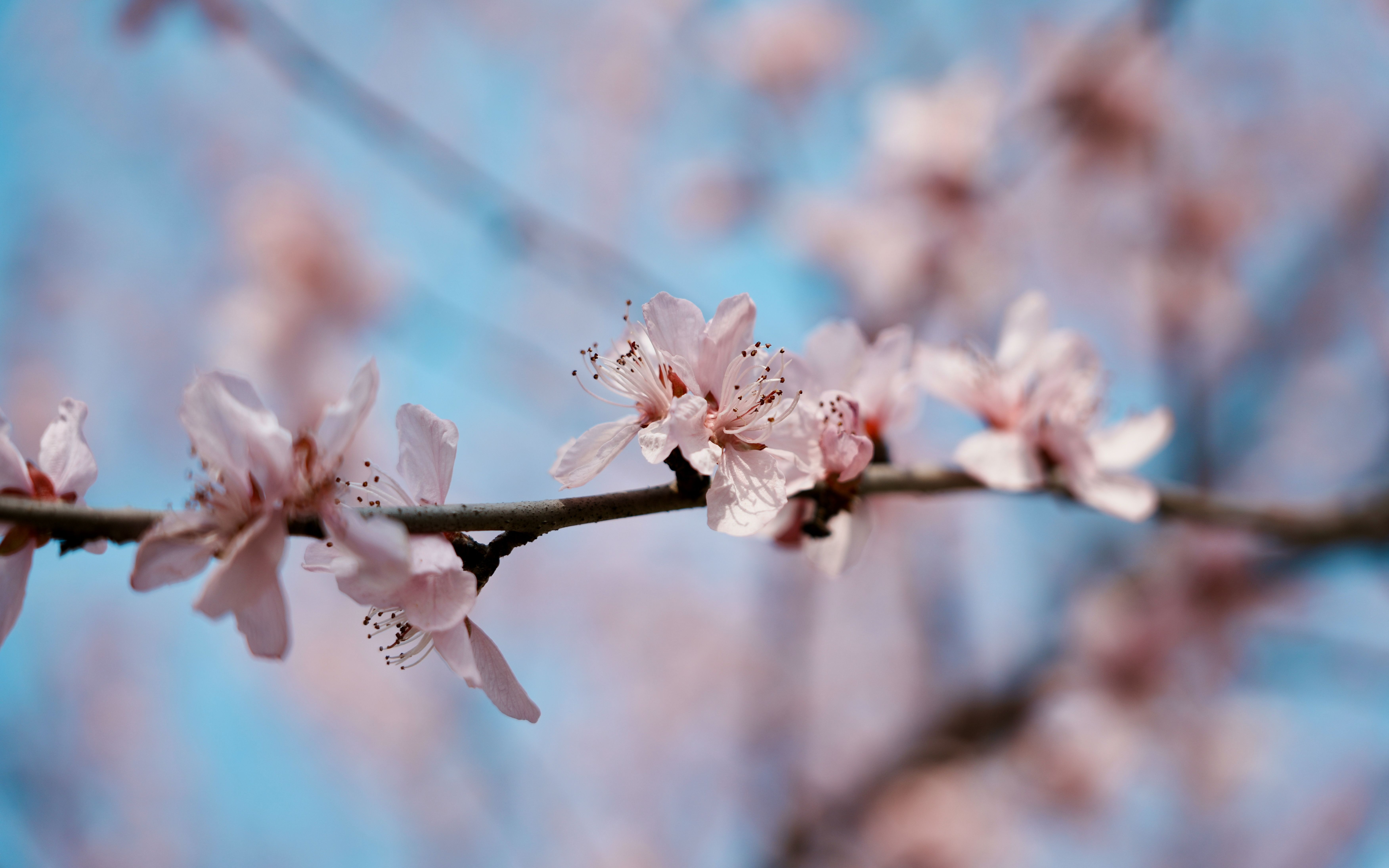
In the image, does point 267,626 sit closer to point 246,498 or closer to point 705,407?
point 246,498

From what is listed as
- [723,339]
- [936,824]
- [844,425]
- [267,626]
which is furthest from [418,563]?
[936,824]

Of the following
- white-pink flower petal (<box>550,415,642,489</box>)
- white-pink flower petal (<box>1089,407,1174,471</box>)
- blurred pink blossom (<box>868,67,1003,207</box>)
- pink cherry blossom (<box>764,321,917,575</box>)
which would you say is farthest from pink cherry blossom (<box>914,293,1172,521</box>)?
blurred pink blossom (<box>868,67,1003,207</box>)

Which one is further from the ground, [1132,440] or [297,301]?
[297,301]

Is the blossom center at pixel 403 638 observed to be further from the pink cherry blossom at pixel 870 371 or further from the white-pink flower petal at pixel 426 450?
the pink cherry blossom at pixel 870 371

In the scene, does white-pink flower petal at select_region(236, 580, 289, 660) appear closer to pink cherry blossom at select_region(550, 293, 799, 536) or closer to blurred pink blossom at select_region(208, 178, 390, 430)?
pink cherry blossom at select_region(550, 293, 799, 536)

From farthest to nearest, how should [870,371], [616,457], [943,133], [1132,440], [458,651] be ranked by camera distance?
[943,133]
[1132,440]
[870,371]
[616,457]
[458,651]

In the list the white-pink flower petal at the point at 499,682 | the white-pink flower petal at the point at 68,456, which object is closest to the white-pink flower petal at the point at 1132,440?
the white-pink flower petal at the point at 499,682

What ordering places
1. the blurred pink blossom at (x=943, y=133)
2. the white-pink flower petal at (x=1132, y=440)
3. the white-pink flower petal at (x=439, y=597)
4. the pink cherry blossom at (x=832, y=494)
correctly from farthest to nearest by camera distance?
the blurred pink blossom at (x=943, y=133), the white-pink flower petal at (x=1132, y=440), the pink cherry blossom at (x=832, y=494), the white-pink flower petal at (x=439, y=597)

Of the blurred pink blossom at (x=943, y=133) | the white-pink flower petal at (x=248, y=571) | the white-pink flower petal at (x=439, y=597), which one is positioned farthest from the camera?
the blurred pink blossom at (x=943, y=133)
